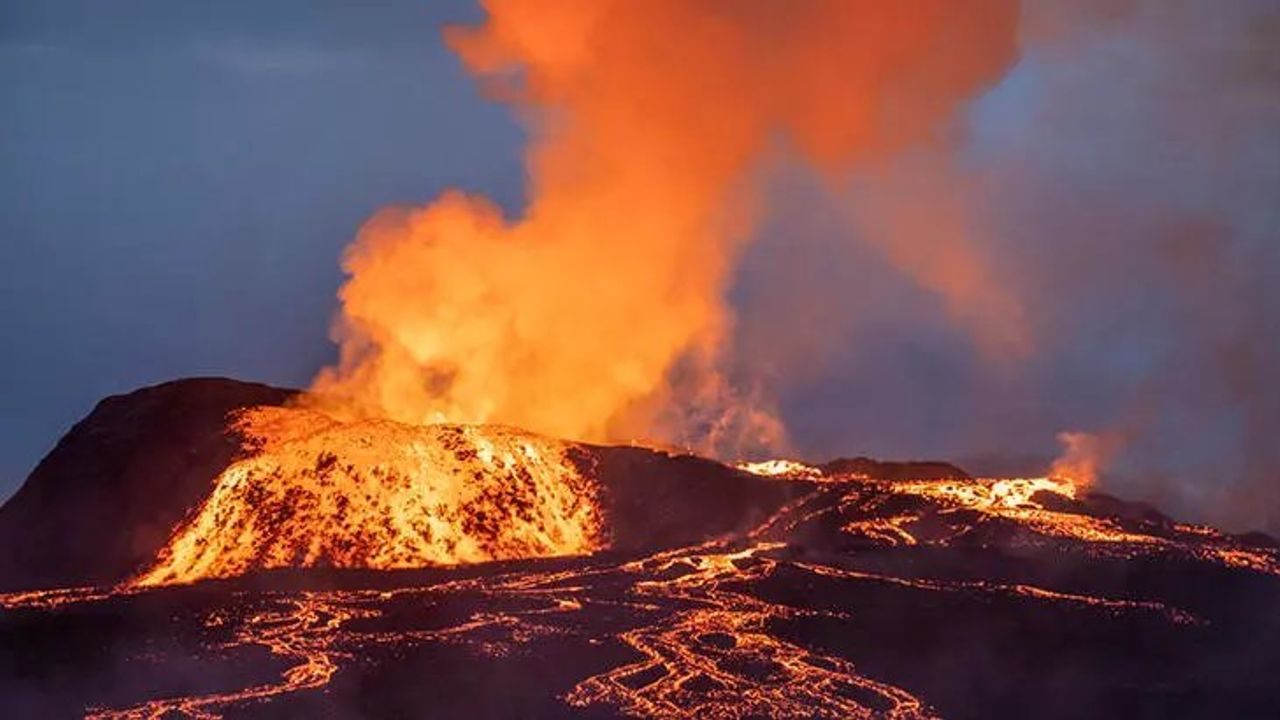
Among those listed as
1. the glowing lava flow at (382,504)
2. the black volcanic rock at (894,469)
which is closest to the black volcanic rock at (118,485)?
the glowing lava flow at (382,504)

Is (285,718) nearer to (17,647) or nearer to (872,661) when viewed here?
(17,647)

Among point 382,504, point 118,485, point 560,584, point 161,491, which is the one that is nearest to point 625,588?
point 560,584

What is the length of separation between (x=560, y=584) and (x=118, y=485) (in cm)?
2484

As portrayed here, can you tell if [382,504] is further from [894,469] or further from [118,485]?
[894,469]

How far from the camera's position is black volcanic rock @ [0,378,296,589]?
78750mm

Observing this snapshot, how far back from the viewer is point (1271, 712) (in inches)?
2112

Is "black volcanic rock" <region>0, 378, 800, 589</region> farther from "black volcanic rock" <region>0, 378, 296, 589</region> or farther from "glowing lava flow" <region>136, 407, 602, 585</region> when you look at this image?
"glowing lava flow" <region>136, 407, 602, 585</region>

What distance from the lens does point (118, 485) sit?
8294 centimetres

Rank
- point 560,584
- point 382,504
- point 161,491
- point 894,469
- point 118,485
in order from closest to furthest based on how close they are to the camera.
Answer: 1. point 560,584
2. point 382,504
3. point 161,491
4. point 118,485
5. point 894,469

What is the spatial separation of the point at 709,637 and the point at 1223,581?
80.8 feet

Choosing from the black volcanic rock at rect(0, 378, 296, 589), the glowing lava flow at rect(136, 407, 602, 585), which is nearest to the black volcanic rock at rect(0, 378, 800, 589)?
the black volcanic rock at rect(0, 378, 296, 589)

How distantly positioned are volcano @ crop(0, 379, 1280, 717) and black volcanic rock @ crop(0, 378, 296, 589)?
0.53 ft

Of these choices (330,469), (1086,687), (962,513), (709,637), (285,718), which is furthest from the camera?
(962,513)

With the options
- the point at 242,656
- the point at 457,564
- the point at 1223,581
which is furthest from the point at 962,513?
the point at 242,656
